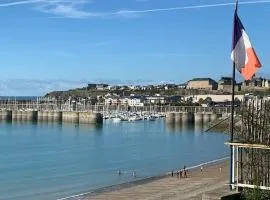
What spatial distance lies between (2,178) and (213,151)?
39.5 metres

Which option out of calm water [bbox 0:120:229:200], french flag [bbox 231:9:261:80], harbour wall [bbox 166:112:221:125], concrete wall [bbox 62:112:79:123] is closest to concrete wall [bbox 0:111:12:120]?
concrete wall [bbox 62:112:79:123]

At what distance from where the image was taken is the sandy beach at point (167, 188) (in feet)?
123

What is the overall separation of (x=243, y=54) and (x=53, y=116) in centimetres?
17171

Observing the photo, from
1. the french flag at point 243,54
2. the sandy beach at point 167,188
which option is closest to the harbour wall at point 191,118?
the sandy beach at point 167,188

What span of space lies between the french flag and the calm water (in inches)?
1137

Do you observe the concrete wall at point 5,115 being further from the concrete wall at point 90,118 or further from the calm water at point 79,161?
the calm water at point 79,161

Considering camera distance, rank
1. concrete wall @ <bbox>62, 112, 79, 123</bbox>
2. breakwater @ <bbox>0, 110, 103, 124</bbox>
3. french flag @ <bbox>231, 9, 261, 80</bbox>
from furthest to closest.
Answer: concrete wall @ <bbox>62, 112, 79, 123</bbox> → breakwater @ <bbox>0, 110, 103, 124</bbox> → french flag @ <bbox>231, 9, 261, 80</bbox>

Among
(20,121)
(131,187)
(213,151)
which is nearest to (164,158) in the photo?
(213,151)

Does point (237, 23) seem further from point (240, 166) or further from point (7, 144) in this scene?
point (7, 144)

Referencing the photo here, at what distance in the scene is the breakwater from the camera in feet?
561

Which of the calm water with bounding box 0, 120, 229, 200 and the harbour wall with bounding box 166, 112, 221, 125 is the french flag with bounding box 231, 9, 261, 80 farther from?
the harbour wall with bounding box 166, 112, 221, 125

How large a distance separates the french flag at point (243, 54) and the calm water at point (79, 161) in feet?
94.8

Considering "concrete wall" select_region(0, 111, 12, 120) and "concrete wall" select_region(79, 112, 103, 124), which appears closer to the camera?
"concrete wall" select_region(79, 112, 103, 124)

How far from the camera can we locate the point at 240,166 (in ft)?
55.5
